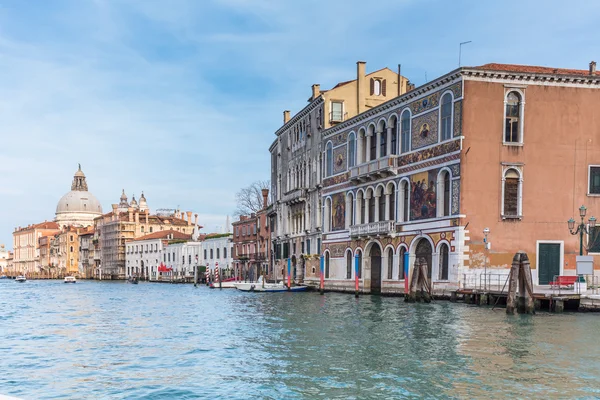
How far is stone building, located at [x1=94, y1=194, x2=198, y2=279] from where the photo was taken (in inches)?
4053

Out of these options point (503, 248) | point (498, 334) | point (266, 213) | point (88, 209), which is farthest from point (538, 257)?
point (88, 209)

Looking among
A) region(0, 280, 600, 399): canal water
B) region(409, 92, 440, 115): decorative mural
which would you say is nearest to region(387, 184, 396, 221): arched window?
region(409, 92, 440, 115): decorative mural

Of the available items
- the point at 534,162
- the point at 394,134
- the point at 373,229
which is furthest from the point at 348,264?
the point at 534,162

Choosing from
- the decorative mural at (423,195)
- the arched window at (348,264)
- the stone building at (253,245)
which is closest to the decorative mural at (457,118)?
the decorative mural at (423,195)

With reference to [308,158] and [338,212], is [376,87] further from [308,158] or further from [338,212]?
[338,212]

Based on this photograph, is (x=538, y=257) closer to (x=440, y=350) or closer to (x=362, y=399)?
(x=440, y=350)

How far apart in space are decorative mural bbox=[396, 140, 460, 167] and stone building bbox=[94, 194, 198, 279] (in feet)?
Answer: 233

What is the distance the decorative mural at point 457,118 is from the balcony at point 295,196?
1694 cm

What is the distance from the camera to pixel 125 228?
103 m

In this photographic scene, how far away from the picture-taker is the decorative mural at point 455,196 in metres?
27.5

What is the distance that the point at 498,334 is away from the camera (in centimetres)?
1650

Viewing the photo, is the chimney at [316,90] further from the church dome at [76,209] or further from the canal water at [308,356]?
the church dome at [76,209]

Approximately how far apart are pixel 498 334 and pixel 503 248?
451 inches

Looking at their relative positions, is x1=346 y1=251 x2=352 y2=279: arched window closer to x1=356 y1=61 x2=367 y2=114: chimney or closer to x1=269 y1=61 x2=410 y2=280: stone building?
x1=269 y1=61 x2=410 y2=280: stone building
